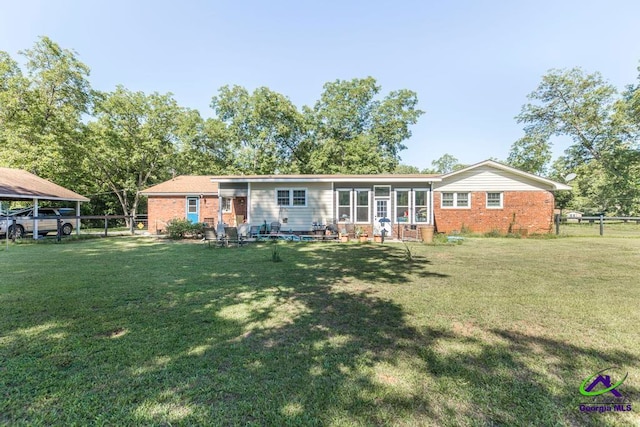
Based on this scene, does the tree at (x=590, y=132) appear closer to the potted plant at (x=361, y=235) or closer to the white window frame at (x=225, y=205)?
the potted plant at (x=361, y=235)

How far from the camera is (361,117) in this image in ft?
96.3

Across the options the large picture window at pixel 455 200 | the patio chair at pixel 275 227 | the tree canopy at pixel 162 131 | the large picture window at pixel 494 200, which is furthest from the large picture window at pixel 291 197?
the tree canopy at pixel 162 131

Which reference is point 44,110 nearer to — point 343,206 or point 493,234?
point 343,206

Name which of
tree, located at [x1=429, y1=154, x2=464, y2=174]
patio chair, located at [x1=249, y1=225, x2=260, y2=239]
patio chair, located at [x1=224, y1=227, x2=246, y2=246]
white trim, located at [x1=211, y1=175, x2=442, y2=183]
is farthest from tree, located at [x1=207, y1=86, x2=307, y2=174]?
tree, located at [x1=429, y1=154, x2=464, y2=174]

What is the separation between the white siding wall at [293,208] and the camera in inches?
580

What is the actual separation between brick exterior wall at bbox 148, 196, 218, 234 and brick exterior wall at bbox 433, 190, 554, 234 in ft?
45.8

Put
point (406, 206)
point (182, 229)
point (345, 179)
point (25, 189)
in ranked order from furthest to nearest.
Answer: point (406, 206)
point (345, 179)
point (182, 229)
point (25, 189)

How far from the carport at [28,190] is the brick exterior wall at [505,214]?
20022mm

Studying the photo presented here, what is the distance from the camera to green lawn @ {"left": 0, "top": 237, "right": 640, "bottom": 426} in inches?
80.8

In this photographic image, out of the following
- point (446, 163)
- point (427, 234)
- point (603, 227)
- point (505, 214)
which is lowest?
point (603, 227)

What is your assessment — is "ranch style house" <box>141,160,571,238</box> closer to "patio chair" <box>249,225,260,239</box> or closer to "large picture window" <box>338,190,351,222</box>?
"large picture window" <box>338,190,351,222</box>

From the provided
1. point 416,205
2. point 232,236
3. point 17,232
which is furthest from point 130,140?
point 416,205

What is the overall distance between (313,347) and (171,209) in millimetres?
18555

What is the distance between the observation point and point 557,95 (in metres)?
29.5
